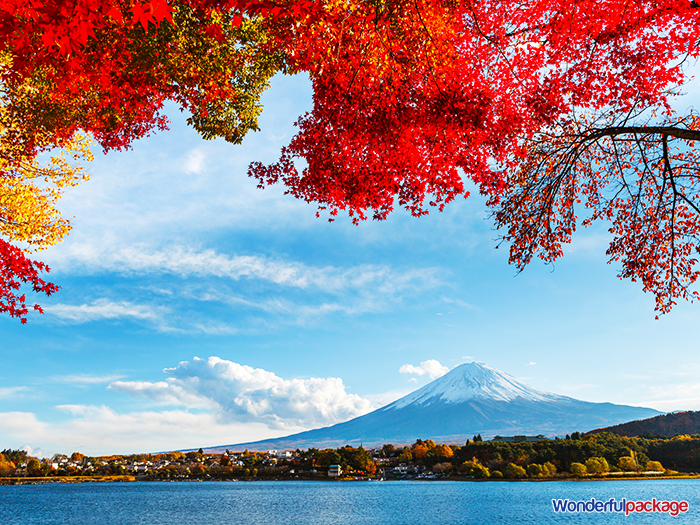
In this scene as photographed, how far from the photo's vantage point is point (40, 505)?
96.9 meters

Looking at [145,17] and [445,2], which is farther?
[445,2]

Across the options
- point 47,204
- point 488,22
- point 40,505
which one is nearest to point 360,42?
point 488,22

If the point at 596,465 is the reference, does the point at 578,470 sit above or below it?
below

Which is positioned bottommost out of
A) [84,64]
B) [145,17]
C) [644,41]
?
[145,17]

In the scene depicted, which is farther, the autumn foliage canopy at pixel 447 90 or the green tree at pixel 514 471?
the green tree at pixel 514 471

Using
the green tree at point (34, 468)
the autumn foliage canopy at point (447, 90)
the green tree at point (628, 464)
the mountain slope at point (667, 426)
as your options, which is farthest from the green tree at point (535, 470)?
the green tree at point (34, 468)

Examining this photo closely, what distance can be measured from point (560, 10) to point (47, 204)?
466 inches

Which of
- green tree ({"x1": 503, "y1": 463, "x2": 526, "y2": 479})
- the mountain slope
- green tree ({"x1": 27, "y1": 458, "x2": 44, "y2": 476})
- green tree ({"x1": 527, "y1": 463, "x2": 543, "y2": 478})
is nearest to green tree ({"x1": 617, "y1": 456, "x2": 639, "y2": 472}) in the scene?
green tree ({"x1": 527, "y1": 463, "x2": 543, "y2": 478})

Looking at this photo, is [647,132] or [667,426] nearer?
[647,132]

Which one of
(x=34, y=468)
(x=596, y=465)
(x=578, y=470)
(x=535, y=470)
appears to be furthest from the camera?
(x=34, y=468)

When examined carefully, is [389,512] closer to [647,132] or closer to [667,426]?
[647,132]

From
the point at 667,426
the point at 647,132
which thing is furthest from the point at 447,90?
the point at 667,426

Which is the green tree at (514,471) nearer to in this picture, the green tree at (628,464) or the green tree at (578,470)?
the green tree at (578,470)

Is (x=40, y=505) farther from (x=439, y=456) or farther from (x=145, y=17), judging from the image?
(x=145, y=17)
